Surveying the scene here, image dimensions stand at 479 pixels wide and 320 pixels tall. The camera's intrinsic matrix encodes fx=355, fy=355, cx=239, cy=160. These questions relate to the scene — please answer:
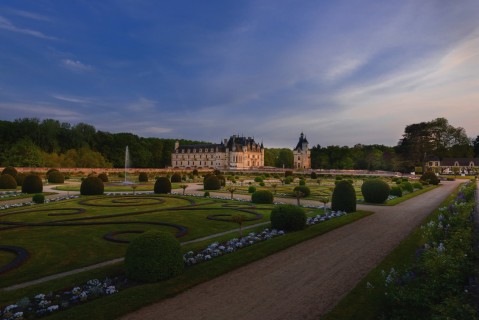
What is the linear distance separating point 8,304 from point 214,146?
10908 centimetres

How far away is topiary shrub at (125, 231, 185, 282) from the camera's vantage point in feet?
26.5

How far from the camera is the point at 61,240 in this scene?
→ 12102 millimetres

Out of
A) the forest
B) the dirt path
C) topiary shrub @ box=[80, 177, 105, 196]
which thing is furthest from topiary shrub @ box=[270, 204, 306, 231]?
the forest

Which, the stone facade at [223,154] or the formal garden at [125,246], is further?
the stone facade at [223,154]

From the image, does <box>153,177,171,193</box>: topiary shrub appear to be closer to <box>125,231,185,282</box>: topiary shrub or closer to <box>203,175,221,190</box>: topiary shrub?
<box>203,175,221,190</box>: topiary shrub

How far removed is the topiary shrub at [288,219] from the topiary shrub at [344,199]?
6043 millimetres

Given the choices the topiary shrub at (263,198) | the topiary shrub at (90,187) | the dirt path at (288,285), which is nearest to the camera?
the dirt path at (288,285)

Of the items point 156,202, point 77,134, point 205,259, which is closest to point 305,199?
point 156,202

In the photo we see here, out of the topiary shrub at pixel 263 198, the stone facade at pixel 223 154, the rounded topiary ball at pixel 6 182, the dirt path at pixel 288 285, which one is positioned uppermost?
the stone facade at pixel 223 154

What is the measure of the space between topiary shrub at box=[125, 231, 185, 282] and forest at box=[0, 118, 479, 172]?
58932mm

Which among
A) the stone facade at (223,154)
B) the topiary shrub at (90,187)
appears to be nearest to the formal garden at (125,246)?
the topiary shrub at (90,187)

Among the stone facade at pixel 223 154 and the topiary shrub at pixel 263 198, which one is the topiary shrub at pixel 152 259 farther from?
the stone facade at pixel 223 154

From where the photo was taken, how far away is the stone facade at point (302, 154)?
10862 cm

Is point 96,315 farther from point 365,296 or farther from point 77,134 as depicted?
point 77,134
